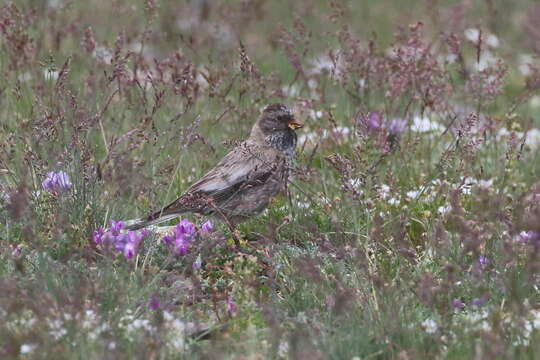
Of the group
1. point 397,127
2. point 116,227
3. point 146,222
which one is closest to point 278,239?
point 146,222

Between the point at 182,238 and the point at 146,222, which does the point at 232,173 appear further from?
the point at 182,238

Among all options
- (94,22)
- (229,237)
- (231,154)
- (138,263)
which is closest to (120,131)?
(231,154)

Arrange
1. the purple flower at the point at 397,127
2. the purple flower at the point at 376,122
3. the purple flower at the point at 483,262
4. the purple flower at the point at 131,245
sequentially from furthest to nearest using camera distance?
the purple flower at the point at 397,127 < the purple flower at the point at 376,122 < the purple flower at the point at 131,245 < the purple flower at the point at 483,262

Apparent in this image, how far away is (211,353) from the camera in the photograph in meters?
3.94

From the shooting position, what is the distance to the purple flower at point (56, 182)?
5467 mm

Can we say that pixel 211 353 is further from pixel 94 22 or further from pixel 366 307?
pixel 94 22

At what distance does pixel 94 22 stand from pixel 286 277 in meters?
7.26

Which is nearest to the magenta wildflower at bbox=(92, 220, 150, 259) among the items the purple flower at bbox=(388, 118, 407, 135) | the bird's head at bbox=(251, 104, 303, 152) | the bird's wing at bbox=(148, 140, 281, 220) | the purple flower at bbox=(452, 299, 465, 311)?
the bird's wing at bbox=(148, 140, 281, 220)

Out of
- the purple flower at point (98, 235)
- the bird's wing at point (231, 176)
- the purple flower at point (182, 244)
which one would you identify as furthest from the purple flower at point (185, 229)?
the bird's wing at point (231, 176)

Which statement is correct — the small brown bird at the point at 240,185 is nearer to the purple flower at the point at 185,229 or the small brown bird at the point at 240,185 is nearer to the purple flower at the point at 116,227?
the purple flower at the point at 185,229

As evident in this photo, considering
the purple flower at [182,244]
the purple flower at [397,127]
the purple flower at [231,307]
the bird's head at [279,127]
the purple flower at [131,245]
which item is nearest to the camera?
the purple flower at [231,307]

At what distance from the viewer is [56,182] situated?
210 inches

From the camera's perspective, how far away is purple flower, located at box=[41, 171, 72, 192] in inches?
215

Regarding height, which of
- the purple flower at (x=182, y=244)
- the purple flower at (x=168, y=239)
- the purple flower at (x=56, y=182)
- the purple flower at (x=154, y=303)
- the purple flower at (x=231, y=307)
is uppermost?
the purple flower at (x=56, y=182)
